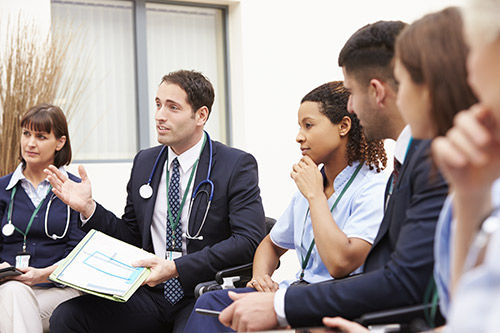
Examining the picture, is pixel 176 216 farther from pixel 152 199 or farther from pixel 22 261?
pixel 22 261

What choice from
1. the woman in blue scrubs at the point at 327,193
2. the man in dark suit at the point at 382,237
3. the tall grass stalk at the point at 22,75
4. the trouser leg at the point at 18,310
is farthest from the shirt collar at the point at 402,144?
the tall grass stalk at the point at 22,75

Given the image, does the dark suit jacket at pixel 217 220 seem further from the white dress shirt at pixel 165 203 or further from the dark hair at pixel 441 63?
the dark hair at pixel 441 63

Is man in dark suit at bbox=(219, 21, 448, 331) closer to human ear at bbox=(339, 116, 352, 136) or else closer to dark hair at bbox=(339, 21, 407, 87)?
dark hair at bbox=(339, 21, 407, 87)

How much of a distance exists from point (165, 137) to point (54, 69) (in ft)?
5.97

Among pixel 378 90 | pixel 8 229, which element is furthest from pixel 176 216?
pixel 378 90

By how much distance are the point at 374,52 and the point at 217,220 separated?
3.91 ft

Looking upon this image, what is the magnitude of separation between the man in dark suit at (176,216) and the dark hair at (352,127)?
0.60 metres

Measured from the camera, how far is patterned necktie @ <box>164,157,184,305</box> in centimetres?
265

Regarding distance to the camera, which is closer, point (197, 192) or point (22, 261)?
point (197, 192)

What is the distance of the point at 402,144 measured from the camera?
5.81ft

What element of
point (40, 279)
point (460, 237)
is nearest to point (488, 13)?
point (460, 237)

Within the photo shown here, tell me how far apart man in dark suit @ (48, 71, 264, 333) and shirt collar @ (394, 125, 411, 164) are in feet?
3.48

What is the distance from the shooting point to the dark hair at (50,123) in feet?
10.6

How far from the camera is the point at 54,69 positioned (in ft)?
14.0
